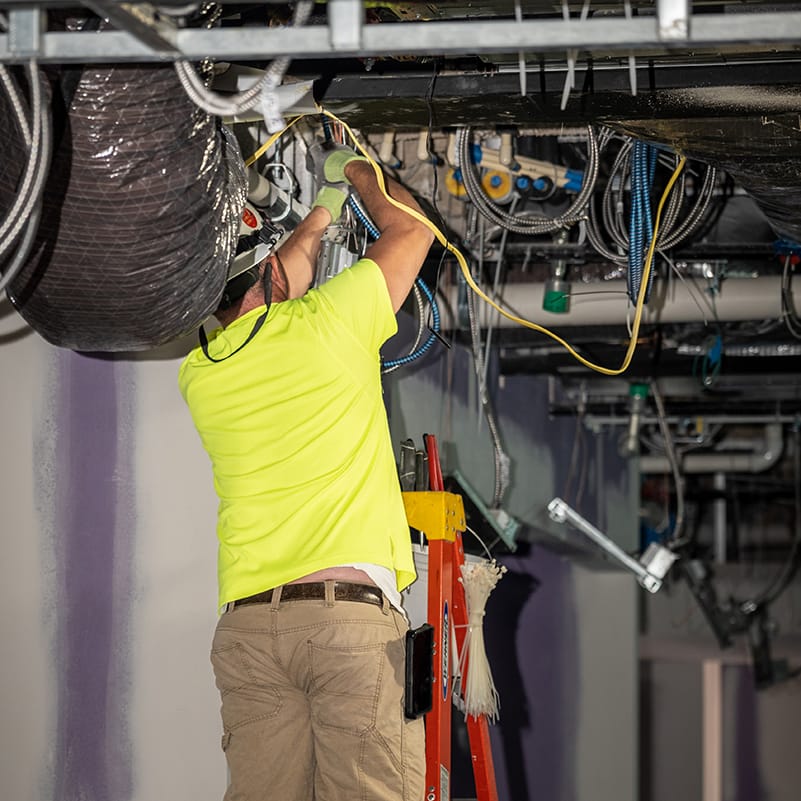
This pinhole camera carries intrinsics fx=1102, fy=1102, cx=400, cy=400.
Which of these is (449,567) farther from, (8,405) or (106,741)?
(8,405)

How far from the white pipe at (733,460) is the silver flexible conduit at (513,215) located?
4.49m

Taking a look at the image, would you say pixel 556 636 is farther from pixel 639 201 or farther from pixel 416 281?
pixel 416 281

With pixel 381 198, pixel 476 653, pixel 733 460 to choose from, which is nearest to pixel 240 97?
pixel 381 198

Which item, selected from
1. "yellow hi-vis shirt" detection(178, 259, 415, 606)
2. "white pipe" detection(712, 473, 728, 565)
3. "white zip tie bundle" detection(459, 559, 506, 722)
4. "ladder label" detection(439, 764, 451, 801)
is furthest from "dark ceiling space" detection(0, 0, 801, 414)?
"white pipe" detection(712, 473, 728, 565)

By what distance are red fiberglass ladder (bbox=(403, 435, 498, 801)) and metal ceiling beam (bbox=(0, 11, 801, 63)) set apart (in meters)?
1.27

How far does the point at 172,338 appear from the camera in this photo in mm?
2006

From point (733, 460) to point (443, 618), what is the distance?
5670mm

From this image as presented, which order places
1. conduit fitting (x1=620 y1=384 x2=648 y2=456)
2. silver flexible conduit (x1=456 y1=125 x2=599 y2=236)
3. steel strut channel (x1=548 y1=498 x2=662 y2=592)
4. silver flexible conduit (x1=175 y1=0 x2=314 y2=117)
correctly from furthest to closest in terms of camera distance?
conduit fitting (x1=620 y1=384 x2=648 y2=456) → steel strut channel (x1=548 y1=498 x2=662 y2=592) → silver flexible conduit (x1=456 y1=125 x2=599 y2=236) → silver flexible conduit (x1=175 y1=0 x2=314 y2=117)

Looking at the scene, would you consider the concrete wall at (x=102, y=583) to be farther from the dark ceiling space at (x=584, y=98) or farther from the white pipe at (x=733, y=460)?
the white pipe at (x=733, y=460)

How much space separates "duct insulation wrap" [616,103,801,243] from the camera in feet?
7.27

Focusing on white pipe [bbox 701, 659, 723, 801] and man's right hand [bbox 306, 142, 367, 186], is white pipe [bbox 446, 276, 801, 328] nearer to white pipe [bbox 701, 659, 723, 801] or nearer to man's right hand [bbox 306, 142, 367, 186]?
man's right hand [bbox 306, 142, 367, 186]

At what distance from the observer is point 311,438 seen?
2217 mm

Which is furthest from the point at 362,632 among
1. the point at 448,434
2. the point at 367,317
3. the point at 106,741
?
the point at 448,434

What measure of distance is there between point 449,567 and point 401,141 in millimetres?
1343
